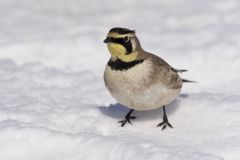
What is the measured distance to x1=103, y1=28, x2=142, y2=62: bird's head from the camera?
5.27 meters

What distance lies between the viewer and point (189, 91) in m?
6.89

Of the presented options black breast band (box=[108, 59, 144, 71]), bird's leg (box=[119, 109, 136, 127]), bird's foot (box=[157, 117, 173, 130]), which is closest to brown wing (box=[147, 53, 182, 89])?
black breast band (box=[108, 59, 144, 71])

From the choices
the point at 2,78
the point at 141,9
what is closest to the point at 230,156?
the point at 2,78

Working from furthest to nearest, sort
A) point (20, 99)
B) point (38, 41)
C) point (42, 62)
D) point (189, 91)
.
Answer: point (38, 41), point (42, 62), point (189, 91), point (20, 99)

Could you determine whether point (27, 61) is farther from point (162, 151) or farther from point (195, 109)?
point (162, 151)

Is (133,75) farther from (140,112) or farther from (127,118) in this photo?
(140,112)

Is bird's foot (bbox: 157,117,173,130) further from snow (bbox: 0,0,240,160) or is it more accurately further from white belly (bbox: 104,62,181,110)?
white belly (bbox: 104,62,181,110)

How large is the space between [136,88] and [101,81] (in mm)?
1799

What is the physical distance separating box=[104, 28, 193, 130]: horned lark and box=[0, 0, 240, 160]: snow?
1.07 feet

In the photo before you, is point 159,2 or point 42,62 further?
point 159,2

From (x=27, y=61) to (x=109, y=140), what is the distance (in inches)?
110

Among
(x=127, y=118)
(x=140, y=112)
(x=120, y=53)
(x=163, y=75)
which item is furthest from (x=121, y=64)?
(x=140, y=112)

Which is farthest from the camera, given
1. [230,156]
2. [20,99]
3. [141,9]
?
[141,9]

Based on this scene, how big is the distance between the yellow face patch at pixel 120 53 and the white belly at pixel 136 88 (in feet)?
0.34
